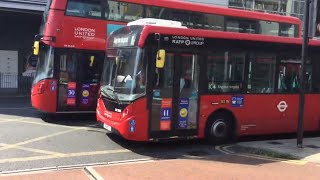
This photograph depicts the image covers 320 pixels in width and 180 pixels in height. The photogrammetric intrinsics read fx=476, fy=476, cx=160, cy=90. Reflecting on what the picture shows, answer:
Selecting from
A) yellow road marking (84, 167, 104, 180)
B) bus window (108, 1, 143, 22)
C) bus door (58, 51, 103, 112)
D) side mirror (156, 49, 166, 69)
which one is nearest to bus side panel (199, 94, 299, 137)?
side mirror (156, 49, 166, 69)

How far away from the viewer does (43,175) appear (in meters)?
7.71

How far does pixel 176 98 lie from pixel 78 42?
491cm

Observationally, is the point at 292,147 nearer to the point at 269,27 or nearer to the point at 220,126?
the point at 220,126

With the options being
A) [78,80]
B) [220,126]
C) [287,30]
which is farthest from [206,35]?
[287,30]

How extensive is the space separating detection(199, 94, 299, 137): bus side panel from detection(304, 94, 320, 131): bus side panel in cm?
36

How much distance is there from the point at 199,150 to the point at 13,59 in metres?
20.3

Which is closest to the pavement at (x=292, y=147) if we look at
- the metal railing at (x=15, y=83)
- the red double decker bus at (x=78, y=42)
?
the red double decker bus at (x=78, y=42)

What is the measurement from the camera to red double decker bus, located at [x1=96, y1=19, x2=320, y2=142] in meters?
10.0

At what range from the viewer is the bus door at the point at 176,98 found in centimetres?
1019

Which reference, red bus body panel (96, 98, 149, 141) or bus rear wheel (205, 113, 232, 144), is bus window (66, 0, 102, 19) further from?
bus rear wheel (205, 113, 232, 144)

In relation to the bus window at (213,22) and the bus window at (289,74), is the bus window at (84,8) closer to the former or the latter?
the bus window at (213,22)

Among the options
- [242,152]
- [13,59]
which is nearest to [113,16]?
[242,152]

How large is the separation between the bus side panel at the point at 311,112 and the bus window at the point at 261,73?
1.35 m

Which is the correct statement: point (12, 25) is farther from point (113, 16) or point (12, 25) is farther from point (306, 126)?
point (306, 126)
